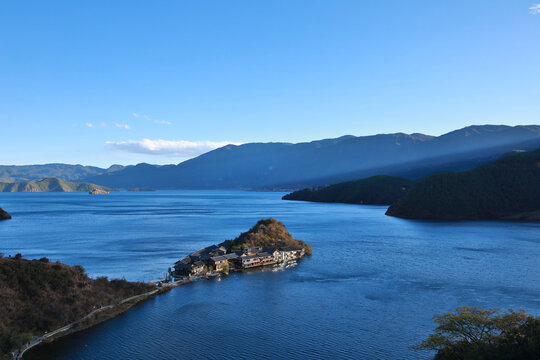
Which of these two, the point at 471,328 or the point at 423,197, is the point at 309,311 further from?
the point at 423,197

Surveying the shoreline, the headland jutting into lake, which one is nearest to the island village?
the headland jutting into lake

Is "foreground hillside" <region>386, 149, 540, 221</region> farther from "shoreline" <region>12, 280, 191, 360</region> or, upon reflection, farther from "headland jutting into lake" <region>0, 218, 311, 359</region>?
"shoreline" <region>12, 280, 191, 360</region>

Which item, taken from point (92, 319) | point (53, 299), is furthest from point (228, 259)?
point (53, 299)

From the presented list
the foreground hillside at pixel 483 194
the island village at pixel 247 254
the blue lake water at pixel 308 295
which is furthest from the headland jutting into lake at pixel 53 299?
the foreground hillside at pixel 483 194

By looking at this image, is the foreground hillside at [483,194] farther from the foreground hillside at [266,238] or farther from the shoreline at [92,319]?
the shoreline at [92,319]

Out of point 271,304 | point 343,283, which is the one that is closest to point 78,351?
point 271,304

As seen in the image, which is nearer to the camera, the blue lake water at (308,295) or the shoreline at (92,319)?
the shoreline at (92,319)
